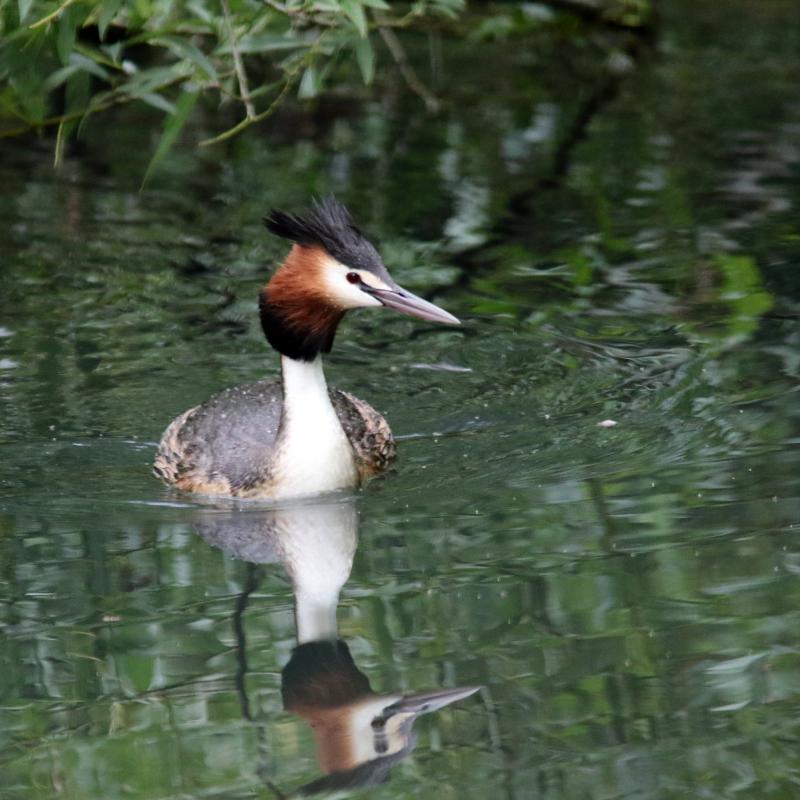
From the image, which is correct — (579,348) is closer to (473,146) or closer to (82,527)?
(82,527)

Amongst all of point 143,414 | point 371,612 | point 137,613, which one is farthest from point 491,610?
point 143,414

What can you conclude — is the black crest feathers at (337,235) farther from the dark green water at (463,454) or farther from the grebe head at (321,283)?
the dark green water at (463,454)

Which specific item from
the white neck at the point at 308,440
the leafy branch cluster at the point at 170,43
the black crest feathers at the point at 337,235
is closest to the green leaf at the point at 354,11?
the leafy branch cluster at the point at 170,43

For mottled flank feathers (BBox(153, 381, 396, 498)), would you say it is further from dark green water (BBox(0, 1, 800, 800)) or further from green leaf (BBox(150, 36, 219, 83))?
green leaf (BBox(150, 36, 219, 83))

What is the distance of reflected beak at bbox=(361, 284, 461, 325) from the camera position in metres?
6.95

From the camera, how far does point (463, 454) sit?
25.7 ft

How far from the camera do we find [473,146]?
528 inches

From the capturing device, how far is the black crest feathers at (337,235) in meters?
7.25

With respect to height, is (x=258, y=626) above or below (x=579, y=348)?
below

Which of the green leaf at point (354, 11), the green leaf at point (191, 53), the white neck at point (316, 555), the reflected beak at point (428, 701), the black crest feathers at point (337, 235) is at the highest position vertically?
the green leaf at point (191, 53)

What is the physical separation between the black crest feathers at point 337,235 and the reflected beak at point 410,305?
0.10 meters

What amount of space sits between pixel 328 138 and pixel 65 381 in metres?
5.51

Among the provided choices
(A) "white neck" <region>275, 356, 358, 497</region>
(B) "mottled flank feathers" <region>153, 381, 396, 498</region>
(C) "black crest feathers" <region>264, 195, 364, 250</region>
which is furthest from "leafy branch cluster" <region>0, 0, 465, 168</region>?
(A) "white neck" <region>275, 356, 358, 497</region>

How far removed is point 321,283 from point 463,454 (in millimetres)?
1041
